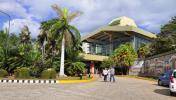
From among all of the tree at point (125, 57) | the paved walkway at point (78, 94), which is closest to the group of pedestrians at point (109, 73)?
the paved walkway at point (78, 94)

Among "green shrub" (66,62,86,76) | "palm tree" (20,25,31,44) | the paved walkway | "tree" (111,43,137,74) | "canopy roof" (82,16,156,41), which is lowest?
the paved walkway

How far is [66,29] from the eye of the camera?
3647 centimetres

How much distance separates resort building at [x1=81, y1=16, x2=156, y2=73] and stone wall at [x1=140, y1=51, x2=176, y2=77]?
88.6 ft

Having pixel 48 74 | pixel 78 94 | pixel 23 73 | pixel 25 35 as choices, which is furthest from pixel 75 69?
pixel 25 35

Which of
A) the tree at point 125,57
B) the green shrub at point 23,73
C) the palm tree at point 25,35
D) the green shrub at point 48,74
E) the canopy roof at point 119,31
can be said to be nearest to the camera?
the green shrub at point 48,74

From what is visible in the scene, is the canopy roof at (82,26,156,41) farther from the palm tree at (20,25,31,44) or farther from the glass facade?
the palm tree at (20,25,31,44)

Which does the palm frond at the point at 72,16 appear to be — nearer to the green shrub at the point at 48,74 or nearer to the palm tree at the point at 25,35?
the green shrub at the point at 48,74

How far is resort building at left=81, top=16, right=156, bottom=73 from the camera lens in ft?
267

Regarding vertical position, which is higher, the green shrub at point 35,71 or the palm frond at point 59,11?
the palm frond at point 59,11

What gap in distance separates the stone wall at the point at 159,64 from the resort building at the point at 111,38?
26994 millimetres

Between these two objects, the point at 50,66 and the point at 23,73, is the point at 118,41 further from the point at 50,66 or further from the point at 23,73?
the point at 23,73

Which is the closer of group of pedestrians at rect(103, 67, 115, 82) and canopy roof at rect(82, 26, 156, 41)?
group of pedestrians at rect(103, 67, 115, 82)

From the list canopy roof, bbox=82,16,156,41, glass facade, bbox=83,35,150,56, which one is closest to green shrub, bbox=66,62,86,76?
canopy roof, bbox=82,16,156,41

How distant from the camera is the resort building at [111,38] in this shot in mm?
81438
